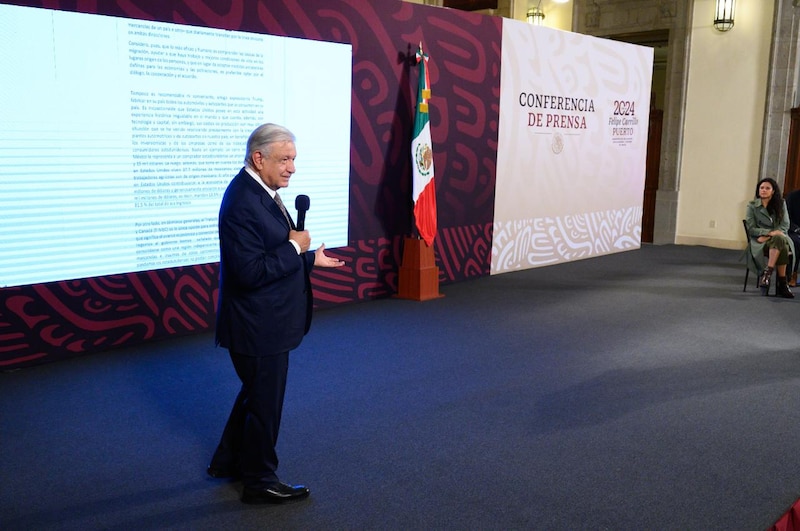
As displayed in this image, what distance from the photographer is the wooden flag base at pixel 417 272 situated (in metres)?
7.10

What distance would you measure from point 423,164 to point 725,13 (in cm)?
605

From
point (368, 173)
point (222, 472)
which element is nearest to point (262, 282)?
point (222, 472)

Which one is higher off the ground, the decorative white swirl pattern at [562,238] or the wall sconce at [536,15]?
the wall sconce at [536,15]

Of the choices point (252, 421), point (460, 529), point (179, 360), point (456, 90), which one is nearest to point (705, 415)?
point (460, 529)

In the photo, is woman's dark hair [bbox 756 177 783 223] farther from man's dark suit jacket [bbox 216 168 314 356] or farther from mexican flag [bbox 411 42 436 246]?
man's dark suit jacket [bbox 216 168 314 356]

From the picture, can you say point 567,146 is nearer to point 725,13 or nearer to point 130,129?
point 725,13

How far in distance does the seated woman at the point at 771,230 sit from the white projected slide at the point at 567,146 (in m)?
2.36

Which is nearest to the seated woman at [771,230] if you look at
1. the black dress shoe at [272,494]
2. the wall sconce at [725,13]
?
the wall sconce at [725,13]

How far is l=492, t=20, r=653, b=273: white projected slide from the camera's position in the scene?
8578 millimetres

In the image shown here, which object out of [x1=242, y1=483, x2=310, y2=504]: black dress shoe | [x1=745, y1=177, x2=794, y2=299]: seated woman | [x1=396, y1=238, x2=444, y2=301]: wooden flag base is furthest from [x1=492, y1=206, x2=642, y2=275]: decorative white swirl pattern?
[x1=242, y1=483, x2=310, y2=504]: black dress shoe

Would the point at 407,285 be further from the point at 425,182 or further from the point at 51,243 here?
the point at 51,243

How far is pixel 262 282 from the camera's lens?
279cm

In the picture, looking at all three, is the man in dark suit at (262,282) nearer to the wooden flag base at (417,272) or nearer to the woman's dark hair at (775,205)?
the wooden flag base at (417,272)

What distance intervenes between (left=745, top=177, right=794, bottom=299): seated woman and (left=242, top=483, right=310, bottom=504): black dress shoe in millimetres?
5961
